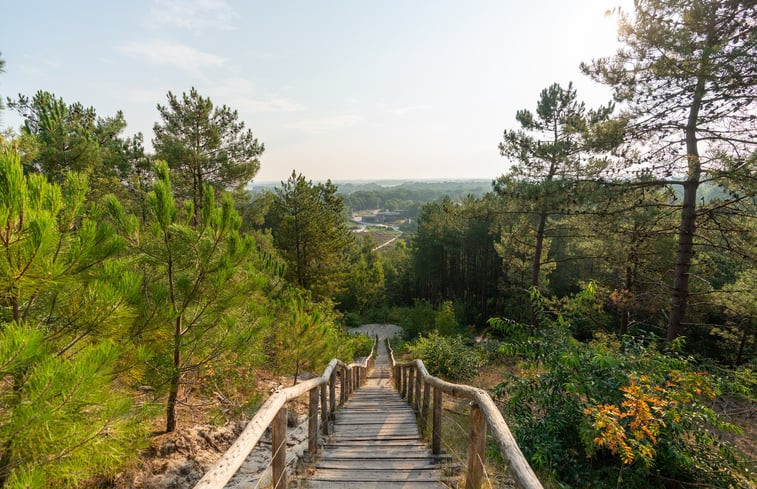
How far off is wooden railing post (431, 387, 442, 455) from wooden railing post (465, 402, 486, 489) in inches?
40.6

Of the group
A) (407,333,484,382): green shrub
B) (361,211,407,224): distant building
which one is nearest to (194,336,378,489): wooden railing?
(407,333,484,382): green shrub

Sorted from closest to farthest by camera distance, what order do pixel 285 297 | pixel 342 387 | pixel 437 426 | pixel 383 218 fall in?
pixel 437 426
pixel 342 387
pixel 285 297
pixel 383 218

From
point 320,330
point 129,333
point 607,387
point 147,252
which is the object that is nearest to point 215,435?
point 129,333

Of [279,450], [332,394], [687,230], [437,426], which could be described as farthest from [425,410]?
[687,230]

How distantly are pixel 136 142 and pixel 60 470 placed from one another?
44.1ft

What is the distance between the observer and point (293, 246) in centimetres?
1534

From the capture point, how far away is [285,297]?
7.43 m

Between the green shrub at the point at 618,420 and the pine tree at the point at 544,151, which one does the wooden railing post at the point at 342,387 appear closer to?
the green shrub at the point at 618,420

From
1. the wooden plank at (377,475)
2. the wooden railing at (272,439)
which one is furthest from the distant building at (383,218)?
the wooden plank at (377,475)

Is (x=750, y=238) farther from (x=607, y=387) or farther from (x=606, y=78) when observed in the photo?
(x=607, y=387)

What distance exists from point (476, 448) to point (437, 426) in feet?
4.08

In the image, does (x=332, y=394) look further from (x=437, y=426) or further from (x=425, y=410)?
(x=437, y=426)

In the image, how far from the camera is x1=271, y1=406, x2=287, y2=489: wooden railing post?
2260 mm

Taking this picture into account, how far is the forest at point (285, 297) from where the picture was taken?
1.82 meters
